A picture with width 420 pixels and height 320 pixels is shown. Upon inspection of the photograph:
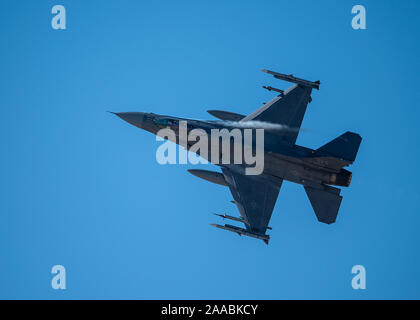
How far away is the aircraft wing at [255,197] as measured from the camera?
29.1 meters

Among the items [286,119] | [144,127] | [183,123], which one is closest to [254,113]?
[286,119]

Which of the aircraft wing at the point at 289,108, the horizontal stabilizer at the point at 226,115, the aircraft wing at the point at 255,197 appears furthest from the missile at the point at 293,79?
the aircraft wing at the point at 255,197

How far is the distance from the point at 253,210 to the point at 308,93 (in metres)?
6.46

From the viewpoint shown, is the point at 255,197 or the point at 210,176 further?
the point at 210,176

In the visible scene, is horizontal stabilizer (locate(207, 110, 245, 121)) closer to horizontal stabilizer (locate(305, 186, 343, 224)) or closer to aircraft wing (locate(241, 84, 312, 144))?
aircraft wing (locate(241, 84, 312, 144))

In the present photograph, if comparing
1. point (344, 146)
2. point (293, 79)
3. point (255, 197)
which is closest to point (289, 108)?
point (293, 79)

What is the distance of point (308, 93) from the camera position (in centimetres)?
2962

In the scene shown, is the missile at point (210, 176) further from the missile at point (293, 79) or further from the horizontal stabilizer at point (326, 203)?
the missile at point (293, 79)

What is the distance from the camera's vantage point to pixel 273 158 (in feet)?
93.3

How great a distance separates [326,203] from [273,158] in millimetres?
3377

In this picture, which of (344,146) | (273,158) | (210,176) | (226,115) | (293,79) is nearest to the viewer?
(344,146)

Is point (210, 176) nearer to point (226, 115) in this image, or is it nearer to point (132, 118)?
point (226, 115)

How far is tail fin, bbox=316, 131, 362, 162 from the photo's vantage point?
27.8 m

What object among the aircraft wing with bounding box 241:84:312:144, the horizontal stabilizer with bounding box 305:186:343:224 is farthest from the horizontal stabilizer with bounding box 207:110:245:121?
the horizontal stabilizer with bounding box 305:186:343:224
